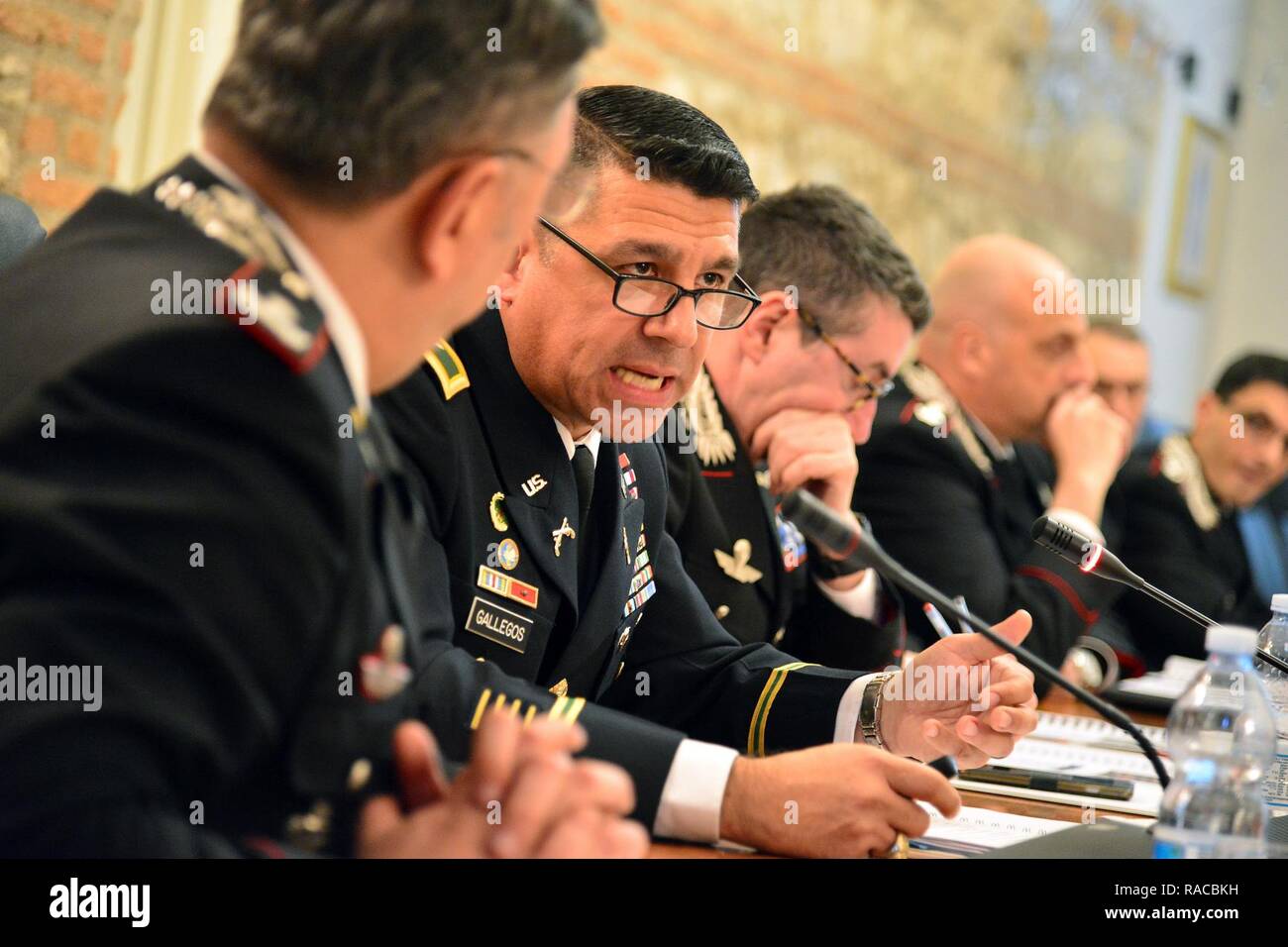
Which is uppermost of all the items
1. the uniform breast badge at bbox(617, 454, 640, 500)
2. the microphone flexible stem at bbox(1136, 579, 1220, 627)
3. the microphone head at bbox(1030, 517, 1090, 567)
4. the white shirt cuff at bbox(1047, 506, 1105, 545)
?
the white shirt cuff at bbox(1047, 506, 1105, 545)

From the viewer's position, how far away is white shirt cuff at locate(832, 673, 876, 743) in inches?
69.2

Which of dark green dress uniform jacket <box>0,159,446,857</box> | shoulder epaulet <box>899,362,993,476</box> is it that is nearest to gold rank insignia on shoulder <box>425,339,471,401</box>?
dark green dress uniform jacket <box>0,159,446,857</box>

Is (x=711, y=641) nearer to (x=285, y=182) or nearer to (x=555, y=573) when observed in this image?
(x=555, y=573)

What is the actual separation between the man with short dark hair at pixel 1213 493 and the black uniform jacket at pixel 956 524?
897 mm

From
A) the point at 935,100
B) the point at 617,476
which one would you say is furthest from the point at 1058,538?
the point at 935,100

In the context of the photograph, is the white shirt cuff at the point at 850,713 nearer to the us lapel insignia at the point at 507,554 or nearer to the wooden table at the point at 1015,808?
the wooden table at the point at 1015,808

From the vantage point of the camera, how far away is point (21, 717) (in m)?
0.82

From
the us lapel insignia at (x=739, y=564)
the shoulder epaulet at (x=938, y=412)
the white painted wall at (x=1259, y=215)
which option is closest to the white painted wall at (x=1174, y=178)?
the white painted wall at (x=1259, y=215)

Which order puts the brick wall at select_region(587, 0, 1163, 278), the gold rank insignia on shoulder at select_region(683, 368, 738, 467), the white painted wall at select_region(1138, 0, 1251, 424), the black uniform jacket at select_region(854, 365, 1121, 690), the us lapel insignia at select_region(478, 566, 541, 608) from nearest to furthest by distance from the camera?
1. the us lapel insignia at select_region(478, 566, 541, 608)
2. the gold rank insignia on shoulder at select_region(683, 368, 738, 467)
3. the black uniform jacket at select_region(854, 365, 1121, 690)
4. the brick wall at select_region(587, 0, 1163, 278)
5. the white painted wall at select_region(1138, 0, 1251, 424)

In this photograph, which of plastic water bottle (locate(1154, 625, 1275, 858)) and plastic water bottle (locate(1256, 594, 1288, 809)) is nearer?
plastic water bottle (locate(1154, 625, 1275, 858))

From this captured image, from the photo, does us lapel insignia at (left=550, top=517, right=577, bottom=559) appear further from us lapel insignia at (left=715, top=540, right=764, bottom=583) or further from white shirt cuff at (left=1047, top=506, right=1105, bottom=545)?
white shirt cuff at (left=1047, top=506, right=1105, bottom=545)

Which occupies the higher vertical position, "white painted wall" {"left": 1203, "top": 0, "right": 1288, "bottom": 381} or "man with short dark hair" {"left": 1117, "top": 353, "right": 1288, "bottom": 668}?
"white painted wall" {"left": 1203, "top": 0, "right": 1288, "bottom": 381}

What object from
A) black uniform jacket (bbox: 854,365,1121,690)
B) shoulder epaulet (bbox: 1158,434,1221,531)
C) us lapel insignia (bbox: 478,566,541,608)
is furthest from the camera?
shoulder epaulet (bbox: 1158,434,1221,531)
